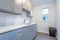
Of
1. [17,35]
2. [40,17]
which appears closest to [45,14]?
[40,17]

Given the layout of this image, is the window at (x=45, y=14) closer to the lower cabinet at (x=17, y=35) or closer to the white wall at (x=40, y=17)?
the white wall at (x=40, y=17)

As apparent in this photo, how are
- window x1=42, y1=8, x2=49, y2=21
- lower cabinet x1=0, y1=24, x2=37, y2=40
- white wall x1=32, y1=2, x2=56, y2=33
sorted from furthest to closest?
window x1=42, y1=8, x2=49, y2=21 < white wall x1=32, y1=2, x2=56, y2=33 < lower cabinet x1=0, y1=24, x2=37, y2=40

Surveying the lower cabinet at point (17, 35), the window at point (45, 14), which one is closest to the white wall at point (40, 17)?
the window at point (45, 14)

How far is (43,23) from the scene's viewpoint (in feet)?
23.1

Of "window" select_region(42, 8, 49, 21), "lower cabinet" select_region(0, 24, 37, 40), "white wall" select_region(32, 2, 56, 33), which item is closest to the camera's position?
"lower cabinet" select_region(0, 24, 37, 40)

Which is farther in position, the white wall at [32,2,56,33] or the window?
the window

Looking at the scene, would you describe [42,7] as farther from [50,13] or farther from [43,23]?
[43,23]

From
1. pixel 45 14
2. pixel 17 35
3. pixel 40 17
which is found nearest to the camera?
pixel 17 35

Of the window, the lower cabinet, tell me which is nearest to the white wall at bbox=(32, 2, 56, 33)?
the window

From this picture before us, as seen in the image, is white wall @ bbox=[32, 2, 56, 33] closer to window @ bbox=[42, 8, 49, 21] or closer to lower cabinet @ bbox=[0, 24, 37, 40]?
window @ bbox=[42, 8, 49, 21]

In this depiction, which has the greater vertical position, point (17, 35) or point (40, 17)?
point (40, 17)

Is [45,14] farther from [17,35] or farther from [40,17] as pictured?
[17,35]

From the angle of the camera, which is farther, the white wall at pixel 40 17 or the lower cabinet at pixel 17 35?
the white wall at pixel 40 17

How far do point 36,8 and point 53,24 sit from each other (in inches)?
80.1
